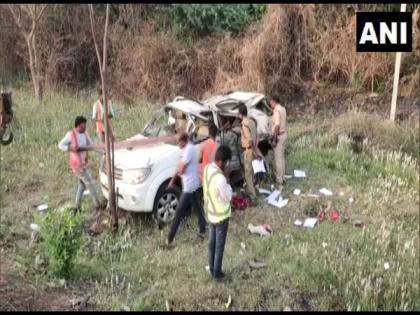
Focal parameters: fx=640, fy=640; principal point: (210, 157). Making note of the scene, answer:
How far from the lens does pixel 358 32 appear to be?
1656 centimetres

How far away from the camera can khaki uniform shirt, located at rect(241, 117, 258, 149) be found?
32.4ft

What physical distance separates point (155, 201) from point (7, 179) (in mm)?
3394

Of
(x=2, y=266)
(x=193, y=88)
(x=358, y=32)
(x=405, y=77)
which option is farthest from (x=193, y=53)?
(x=2, y=266)

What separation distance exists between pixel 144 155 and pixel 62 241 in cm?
207

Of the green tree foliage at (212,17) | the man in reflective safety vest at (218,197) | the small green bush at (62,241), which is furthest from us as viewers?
the green tree foliage at (212,17)

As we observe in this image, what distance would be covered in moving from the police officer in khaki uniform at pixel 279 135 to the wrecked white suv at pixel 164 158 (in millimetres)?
584

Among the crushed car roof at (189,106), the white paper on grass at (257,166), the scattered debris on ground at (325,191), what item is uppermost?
the crushed car roof at (189,106)

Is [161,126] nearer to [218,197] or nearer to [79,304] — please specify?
[218,197]

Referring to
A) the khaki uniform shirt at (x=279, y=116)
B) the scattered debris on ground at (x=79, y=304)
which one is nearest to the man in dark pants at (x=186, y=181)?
the scattered debris on ground at (x=79, y=304)

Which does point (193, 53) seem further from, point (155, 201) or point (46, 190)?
point (155, 201)

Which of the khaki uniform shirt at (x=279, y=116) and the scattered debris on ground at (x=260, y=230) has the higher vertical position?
the khaki uniform shirt at (x=279, y=116)

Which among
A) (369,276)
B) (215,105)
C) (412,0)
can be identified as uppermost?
(412,0)

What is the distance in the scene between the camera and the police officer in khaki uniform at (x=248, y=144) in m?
9.91

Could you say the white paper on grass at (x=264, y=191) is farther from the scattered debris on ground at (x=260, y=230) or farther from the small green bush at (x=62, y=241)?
the small green bush at (x=62, y=241)
